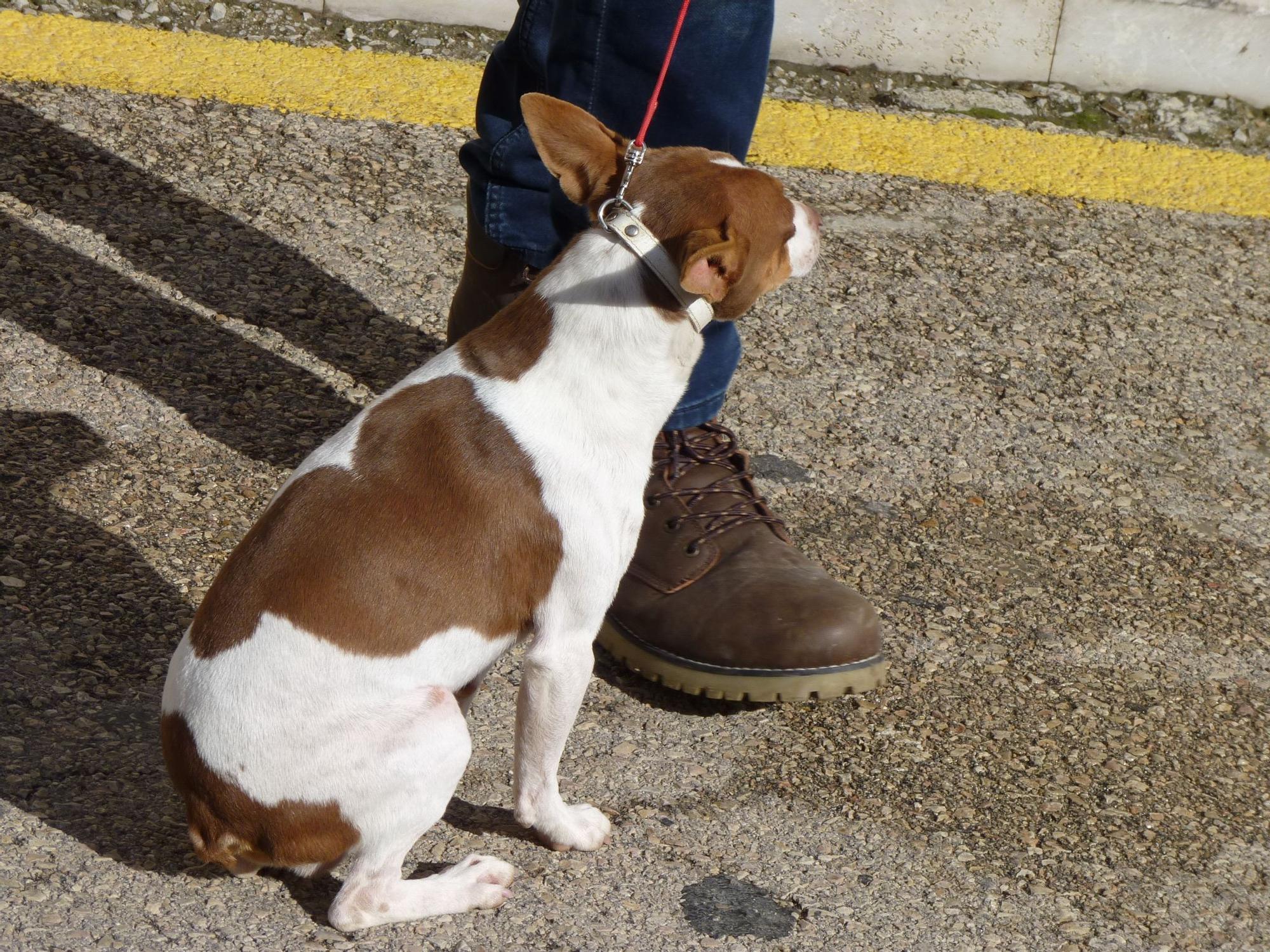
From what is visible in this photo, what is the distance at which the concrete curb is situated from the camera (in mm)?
5168

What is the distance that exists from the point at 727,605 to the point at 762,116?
253cm

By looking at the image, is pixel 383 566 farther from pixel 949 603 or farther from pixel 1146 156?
pixel 1146 156

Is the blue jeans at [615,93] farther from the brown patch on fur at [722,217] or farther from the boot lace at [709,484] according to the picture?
the brown patch on fur at [722,217]

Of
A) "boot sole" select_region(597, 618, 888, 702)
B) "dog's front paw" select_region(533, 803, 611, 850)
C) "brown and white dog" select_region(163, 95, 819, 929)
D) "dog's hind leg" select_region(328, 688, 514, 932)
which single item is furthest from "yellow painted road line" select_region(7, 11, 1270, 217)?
"dog's hind leg" select_region(328, 688, 514, 932)

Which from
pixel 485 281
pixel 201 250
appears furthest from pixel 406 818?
pixel 201 250

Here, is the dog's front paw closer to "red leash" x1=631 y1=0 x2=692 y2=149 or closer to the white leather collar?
the white leather collar

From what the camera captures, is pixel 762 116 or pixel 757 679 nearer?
pixel 757 679

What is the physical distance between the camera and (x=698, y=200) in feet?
7.60

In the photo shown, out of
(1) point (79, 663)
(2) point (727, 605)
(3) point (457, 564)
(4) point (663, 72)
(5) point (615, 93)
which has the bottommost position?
(1) point (79, 663)

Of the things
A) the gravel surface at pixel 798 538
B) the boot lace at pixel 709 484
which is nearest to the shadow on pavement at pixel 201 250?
the gravel surface at pixel 798 538

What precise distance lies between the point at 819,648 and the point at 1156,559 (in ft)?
3.81

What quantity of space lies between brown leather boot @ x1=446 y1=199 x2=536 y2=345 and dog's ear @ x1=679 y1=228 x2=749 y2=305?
104 cm

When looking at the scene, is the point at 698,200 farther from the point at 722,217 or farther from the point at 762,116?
the point at 762,116

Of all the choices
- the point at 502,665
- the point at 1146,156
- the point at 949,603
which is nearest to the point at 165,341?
the point at 502,665
